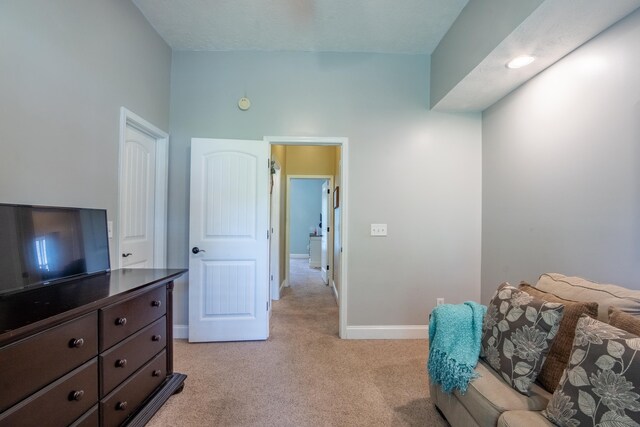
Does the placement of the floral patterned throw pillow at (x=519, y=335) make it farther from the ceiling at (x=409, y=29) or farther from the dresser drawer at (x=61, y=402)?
the dresser drawer at (x=61, y=402)

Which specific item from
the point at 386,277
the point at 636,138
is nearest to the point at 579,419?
the point at 636,138

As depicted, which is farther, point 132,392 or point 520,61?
point 520,61

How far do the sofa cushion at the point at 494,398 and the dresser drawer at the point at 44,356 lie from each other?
171 cm

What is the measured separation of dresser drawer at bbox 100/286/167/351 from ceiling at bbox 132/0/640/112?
2.20 meters

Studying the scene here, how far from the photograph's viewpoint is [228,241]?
2.79 m

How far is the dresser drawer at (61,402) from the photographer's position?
0.93 meters

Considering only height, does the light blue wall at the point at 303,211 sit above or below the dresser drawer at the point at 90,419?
above

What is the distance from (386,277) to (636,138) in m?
2.00

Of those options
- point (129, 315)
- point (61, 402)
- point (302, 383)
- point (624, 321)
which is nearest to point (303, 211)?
point (302, 383)

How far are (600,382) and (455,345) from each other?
65 centimetres

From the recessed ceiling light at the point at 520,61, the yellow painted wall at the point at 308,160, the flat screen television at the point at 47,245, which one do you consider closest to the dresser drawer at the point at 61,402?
the flat screen television at the point at 47,245

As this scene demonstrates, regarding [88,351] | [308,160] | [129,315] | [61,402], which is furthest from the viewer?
[308,160]

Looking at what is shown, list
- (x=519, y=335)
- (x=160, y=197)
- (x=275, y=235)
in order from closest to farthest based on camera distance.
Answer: (x=519, y=335)
(x=160, y=197)
(x=275, y=235)

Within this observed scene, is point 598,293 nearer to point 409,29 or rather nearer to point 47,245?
point 409,29
